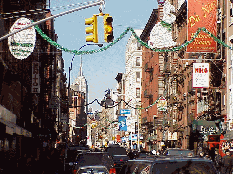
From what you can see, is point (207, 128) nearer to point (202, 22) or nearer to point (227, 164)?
point (202, 22)

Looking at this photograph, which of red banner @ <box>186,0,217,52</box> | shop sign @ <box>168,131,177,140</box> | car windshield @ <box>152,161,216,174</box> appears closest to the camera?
car windshield @ <box>152,161,216,174</box>

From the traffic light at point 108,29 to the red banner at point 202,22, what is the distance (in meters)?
20.0

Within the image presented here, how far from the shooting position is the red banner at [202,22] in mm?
40844

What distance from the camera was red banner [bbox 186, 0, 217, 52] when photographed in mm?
40844

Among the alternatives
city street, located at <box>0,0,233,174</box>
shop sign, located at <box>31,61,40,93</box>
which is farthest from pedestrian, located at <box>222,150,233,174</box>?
shop sign, located at <box>31,61,40,93</box>

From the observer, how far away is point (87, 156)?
25.1 m

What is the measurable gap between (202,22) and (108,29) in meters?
21.6

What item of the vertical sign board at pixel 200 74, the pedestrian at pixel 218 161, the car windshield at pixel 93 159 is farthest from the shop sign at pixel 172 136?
the car windshield at pixel 93 159

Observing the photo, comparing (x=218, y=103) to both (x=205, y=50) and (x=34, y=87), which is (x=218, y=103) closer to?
(x=205, y=50)

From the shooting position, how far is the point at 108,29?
2089cm

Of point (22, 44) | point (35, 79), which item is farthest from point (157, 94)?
point (22, 44)

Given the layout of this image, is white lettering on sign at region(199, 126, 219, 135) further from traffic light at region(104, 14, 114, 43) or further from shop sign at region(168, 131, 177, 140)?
traffic light at region(104, 14, 114, 43)

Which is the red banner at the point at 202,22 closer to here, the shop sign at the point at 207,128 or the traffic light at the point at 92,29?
the shop sign at the point at 207,128

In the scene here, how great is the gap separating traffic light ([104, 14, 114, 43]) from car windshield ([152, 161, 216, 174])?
28.4ft
